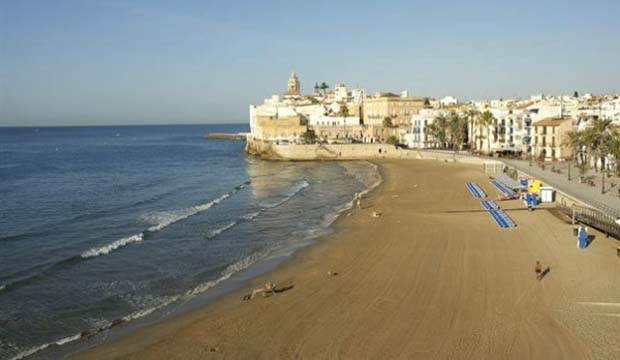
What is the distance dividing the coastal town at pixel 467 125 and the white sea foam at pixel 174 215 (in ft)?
102

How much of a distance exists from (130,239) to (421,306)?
18.6 meters

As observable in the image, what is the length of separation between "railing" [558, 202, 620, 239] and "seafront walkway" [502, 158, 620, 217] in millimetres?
601

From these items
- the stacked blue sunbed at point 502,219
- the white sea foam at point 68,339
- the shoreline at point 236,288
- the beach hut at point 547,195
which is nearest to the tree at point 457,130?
the beach hut at point 547,195

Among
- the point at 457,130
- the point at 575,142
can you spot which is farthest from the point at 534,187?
the point at 457,130

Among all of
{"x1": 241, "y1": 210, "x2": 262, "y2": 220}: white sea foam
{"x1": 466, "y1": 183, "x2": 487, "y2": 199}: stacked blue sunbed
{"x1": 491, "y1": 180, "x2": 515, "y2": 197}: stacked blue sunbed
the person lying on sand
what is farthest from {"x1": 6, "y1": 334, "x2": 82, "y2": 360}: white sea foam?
{"x1": 491, "y1": 180, "x2": 515, "y2": 197}: stacked blue sunbed

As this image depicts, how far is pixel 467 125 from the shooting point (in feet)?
296

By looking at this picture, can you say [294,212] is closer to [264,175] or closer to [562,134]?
[264,175]

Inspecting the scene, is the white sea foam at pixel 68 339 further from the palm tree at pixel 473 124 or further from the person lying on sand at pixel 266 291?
the palm tree at pixel 473 124

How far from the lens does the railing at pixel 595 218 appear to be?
1138 inches

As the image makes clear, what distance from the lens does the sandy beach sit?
16.9 metres

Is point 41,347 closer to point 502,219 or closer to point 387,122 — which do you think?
point 502,219

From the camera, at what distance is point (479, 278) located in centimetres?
2317

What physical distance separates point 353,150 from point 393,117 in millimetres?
25443

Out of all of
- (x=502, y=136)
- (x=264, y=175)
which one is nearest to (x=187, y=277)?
(x=264, y=175)
